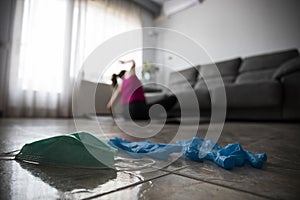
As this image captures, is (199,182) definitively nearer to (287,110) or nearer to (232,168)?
(232,168)

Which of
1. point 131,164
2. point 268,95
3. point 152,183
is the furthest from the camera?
point 268,95

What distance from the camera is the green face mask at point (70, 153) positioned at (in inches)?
16.1

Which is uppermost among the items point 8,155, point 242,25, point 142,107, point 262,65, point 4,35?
point 242,25

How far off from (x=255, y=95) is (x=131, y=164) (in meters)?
2.08

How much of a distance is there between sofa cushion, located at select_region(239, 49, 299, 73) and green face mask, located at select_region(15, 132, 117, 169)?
2.82 metres

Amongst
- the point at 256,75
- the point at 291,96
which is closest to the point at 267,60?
the point at 256,75

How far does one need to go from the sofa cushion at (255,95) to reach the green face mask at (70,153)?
2.09m

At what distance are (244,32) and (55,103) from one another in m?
3.08

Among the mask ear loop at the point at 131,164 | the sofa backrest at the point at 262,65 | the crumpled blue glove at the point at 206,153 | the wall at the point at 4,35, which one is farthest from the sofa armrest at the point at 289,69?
the wall at the point at 4,35

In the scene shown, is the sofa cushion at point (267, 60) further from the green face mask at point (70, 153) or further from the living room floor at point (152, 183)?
the green face mask at point (70, 153)

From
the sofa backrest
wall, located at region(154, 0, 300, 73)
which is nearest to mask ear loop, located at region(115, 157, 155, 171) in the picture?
the sofa backrest

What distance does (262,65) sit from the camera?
2709 mm

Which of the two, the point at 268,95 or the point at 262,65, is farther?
the point at 262,65

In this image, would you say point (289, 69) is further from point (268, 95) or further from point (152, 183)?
point (152, 183)
